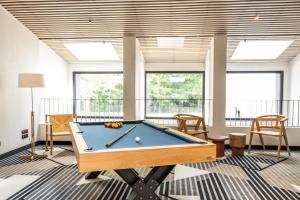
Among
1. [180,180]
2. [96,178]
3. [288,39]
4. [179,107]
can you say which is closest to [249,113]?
[179,107]

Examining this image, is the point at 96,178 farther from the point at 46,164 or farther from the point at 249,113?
the point at 249,113

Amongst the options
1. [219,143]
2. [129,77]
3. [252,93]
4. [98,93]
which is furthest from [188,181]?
[98,93]

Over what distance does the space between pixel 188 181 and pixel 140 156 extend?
5.92 feet

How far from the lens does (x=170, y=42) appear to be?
665 cm

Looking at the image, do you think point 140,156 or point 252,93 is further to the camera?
point 252,93

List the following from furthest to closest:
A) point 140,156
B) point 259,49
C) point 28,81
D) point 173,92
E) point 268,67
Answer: point 173,92 < point 268,67 < point 259,49 < point 28,81 < point 140,156

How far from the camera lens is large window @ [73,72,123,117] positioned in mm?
8375

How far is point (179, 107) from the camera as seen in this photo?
27.3ft

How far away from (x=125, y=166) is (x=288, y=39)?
564 centimetres

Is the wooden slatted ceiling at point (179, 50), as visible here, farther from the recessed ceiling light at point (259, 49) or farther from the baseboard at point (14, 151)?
the baseboard at point (14, 151)

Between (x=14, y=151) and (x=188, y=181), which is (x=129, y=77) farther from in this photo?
(x=188, y=181)

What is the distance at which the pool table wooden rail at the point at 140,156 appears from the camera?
2.01 m

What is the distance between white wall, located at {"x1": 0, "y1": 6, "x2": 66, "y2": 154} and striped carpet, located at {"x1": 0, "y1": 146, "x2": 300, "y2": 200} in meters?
0.58

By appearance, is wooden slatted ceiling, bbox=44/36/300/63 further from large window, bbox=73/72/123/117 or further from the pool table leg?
the pool table leg
